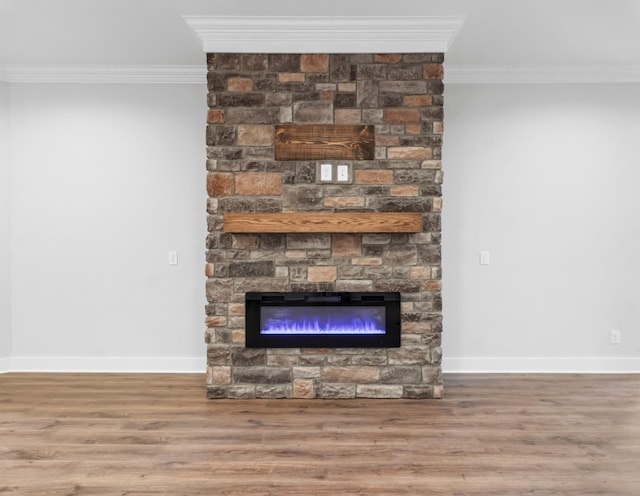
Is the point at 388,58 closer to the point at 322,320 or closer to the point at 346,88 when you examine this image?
the point at 346,88

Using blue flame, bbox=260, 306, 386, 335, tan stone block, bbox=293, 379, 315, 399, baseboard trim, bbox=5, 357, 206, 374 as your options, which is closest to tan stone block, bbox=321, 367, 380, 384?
tan stone block, bbox=293, 379, 315, 399

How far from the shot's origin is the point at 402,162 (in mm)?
3789

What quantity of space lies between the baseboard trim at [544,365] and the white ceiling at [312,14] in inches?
97.6

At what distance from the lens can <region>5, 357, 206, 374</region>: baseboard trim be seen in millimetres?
4555

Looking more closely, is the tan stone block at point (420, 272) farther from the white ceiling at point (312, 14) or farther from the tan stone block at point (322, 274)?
the white ceiling at point (312, 14)

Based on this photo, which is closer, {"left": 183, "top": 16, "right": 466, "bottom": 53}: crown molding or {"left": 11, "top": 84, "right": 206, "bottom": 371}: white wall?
{"left": 183, "top": 16, "right": 466, "bottom": 53}: crown molding

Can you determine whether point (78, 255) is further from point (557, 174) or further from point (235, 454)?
point (557, 174)

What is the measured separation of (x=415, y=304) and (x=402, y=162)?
3.36 feet

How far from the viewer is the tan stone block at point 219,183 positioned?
376cm

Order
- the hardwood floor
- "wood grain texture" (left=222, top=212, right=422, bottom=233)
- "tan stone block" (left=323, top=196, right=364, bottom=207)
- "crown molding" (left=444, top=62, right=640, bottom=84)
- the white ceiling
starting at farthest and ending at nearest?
"crown molding" (left=444, top=62, right=640, bottom=84) < "tan stone block" (left=323, top=196, right=364, bottom=207) < "wood grain texture" (left=222, top=212, right=422, bottom=233) < the white ceiling < the hardwood floor

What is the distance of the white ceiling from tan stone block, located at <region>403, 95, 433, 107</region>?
0.51 meters

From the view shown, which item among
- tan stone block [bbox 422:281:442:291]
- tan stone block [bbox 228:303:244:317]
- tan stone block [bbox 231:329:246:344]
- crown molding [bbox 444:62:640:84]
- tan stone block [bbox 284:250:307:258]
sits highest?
crown molding [bbox 444:62:640:84]

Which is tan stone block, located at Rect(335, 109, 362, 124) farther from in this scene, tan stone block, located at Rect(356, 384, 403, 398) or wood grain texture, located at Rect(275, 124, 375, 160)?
tan stone block, located at Rect(356, 384, 403, 398)

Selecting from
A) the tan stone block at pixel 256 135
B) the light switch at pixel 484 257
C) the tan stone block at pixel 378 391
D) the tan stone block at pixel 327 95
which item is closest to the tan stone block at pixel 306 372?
the tan stone block at pixel 378 391
